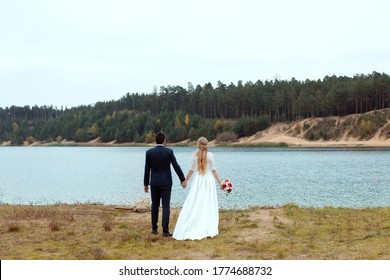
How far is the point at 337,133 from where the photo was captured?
5723 inches

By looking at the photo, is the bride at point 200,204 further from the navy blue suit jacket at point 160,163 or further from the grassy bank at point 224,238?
the navy blue suit jacket at point 160,163

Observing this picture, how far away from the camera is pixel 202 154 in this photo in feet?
43.3

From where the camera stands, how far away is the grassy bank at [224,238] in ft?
35.3

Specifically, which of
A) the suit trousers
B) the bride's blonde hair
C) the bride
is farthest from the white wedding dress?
the suit trousers

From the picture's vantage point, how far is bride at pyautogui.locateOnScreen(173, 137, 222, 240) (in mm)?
13047

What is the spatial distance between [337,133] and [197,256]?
5604 inches

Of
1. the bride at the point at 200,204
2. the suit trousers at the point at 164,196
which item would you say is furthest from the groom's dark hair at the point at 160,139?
the suit trousers at the point at 164,196

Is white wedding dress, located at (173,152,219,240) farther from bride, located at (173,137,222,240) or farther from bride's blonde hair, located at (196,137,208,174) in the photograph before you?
bride's blonde hair, located at (196,137,208,174)

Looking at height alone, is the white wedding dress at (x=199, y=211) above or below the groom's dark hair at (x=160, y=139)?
below

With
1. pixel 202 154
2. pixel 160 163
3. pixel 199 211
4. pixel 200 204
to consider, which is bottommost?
pixel 199 211

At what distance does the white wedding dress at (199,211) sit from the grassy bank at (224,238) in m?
0.40

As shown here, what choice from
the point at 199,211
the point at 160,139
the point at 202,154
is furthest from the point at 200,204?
the point at 160,139

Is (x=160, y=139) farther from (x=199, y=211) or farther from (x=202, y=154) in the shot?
(x=199, y=211)

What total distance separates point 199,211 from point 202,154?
5.48 ft
